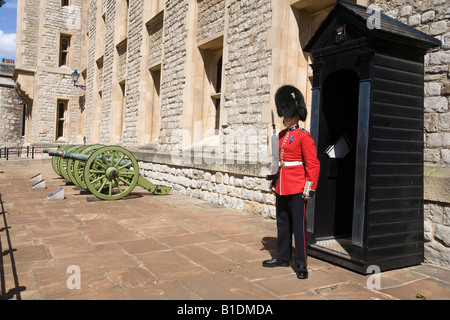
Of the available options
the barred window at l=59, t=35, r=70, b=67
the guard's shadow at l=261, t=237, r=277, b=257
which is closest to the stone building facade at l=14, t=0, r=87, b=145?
the barred window at l=59, t=35, r=70, b=67

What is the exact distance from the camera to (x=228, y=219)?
5.82 metres

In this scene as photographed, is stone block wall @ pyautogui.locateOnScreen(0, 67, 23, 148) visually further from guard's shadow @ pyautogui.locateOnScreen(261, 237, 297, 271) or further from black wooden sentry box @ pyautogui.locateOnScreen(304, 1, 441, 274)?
black wooden sentry box @ pyautogui.locateOnScreen(304, 1, 441, 274)

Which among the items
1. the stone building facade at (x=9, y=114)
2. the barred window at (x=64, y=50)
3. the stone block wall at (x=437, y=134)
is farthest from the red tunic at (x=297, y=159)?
the stone building facade at (x=9, y=114)

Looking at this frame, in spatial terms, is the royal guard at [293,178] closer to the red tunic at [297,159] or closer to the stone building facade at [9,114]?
the red tunic at [297,159]

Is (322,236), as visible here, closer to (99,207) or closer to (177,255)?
(177,255)

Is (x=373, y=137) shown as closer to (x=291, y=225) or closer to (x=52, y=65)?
(x=291, y=225)

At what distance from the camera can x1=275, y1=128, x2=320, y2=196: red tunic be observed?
10.7ft

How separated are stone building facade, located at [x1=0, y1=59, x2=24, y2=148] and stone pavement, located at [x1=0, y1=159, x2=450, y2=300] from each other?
78.1ft

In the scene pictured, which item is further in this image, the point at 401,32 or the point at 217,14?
the point at 217,14

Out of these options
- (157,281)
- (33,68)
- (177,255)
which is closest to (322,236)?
(177,255)

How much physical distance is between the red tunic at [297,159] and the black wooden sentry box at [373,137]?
41cm

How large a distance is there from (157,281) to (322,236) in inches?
70.2

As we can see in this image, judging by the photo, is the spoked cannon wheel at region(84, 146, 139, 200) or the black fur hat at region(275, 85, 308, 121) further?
the spoked cannon wheel at region(84, 146, 139, 200)
